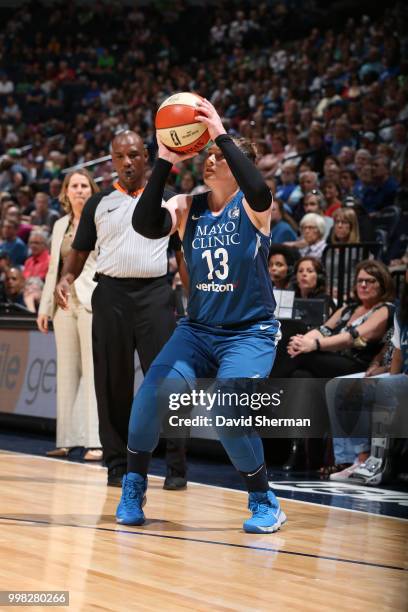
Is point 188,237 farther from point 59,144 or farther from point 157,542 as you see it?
point 59,144

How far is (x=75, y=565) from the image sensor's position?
4.02 metres

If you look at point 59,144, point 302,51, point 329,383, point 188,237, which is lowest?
point 329,383

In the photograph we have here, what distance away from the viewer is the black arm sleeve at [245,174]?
452 centimetres

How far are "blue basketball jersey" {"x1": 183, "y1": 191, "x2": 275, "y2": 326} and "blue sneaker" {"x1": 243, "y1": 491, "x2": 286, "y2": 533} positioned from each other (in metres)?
0.84

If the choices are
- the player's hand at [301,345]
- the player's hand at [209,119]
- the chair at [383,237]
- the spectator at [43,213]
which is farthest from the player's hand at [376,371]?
the spectator at [43,213]

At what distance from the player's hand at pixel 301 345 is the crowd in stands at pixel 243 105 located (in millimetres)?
941

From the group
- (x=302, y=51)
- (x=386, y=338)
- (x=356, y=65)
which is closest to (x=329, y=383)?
(x=386, y=338)

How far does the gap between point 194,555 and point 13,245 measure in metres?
8.78

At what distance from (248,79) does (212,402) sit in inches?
596

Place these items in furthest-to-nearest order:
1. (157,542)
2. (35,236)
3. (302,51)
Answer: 1. (302,51)
2. (35,236)
3. (157,542)

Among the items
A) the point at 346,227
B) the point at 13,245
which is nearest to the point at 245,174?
the point at 346,227

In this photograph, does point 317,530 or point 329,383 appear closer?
point 317,530

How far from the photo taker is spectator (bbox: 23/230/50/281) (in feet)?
35.8

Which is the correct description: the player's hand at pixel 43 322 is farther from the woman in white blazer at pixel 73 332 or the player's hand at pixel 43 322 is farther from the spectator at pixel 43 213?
the spectator at pixel 43 213
